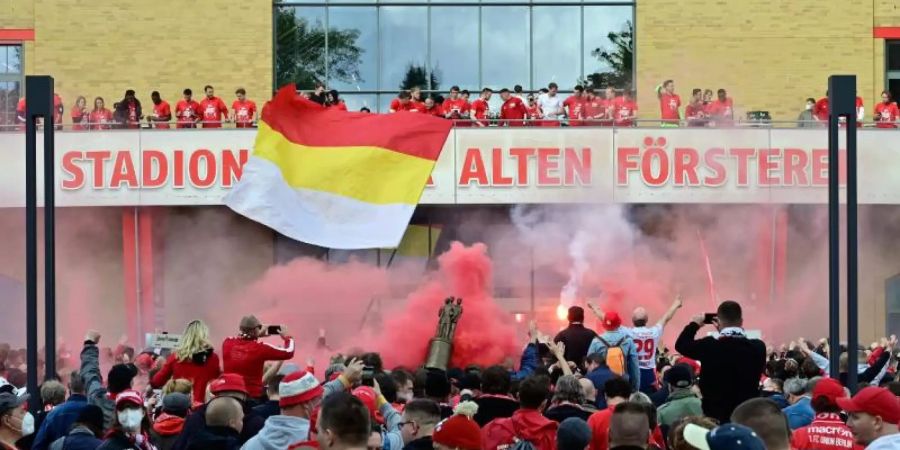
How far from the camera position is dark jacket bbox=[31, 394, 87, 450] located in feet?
32.5

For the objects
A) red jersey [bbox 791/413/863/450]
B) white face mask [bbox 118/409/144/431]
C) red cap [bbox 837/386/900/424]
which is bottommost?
red jersey [bbox 791/413/863/450]

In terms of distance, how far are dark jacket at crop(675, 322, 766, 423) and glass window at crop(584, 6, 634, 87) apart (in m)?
21.1

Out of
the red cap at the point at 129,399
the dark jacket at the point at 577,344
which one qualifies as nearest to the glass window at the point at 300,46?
the dark jacket at the point at 577,344

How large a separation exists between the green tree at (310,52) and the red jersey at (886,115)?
32.7 ft

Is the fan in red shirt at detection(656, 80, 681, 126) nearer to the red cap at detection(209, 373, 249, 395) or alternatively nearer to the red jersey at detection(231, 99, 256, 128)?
the red jersey at detection(231, 99, 256, 128)

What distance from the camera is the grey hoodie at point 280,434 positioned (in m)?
8.05

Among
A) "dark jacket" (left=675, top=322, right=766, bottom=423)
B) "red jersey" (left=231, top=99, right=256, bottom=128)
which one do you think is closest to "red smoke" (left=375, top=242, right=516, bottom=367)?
"red jersey" (left=231, top=99, right=256, bottom=128)

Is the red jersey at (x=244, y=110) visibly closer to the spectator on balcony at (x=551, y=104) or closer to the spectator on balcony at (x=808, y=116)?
the spectator on balcony at (x=551, y=104)

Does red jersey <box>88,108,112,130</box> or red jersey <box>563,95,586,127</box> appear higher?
red jersey <box>563,95,586,127</box>

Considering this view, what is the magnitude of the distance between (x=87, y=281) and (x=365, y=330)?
5565 mm

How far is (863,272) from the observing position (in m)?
30.0

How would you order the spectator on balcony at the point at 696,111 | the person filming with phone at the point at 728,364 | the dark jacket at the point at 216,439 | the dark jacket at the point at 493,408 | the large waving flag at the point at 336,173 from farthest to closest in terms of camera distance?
1. the spectator on balcony at the point at 696,111
2. the large waving flag at the point at 336,173
3. the person filming with phone at the point at 728,364
4. the dark jacket at the point at 493,408
5. the dark jacket at the point at 216,439

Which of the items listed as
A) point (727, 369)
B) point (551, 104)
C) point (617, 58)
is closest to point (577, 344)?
point (727, 369)

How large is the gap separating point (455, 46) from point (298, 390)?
23972mm
